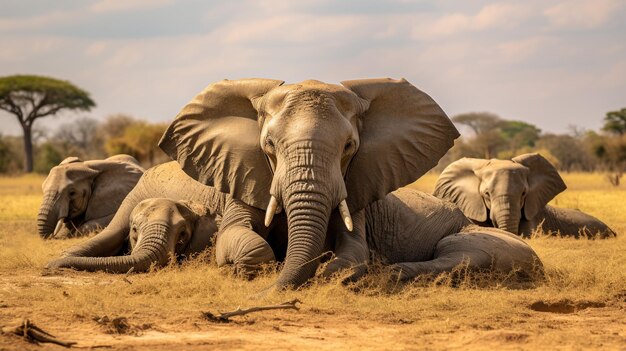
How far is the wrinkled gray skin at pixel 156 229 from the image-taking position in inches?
358

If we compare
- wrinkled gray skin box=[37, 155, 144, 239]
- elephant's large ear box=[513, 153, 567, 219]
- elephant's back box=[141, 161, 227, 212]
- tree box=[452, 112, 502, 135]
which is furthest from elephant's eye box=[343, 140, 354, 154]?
tree box=[452, 112, 502, 135]

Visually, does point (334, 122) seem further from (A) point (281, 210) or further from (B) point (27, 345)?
(B) point (27, 345)

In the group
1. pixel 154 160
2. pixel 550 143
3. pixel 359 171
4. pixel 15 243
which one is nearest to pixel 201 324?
pixel 359 171

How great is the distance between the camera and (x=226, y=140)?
28.9 feet

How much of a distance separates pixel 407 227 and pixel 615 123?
40.5 m

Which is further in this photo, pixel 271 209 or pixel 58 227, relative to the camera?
pixel 58 227

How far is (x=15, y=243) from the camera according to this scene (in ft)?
40.4

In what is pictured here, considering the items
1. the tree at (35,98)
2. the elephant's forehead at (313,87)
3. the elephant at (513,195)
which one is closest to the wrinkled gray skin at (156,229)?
the elephant's forehead at (313,87)

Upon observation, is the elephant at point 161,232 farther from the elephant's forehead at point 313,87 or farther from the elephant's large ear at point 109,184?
the elephant's large ear at point 109,184

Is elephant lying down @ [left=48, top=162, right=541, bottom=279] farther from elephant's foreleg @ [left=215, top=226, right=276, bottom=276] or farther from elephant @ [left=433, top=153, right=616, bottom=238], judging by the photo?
elephant @ [left=433, top=153, right=616, bottom=238]

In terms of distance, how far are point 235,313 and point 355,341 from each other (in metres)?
0.80

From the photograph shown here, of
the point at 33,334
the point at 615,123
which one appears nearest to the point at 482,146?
the point at 615,123

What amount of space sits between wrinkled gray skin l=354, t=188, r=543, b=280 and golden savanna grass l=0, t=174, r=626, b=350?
8.5 inches

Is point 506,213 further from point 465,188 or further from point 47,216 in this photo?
point 47,216
